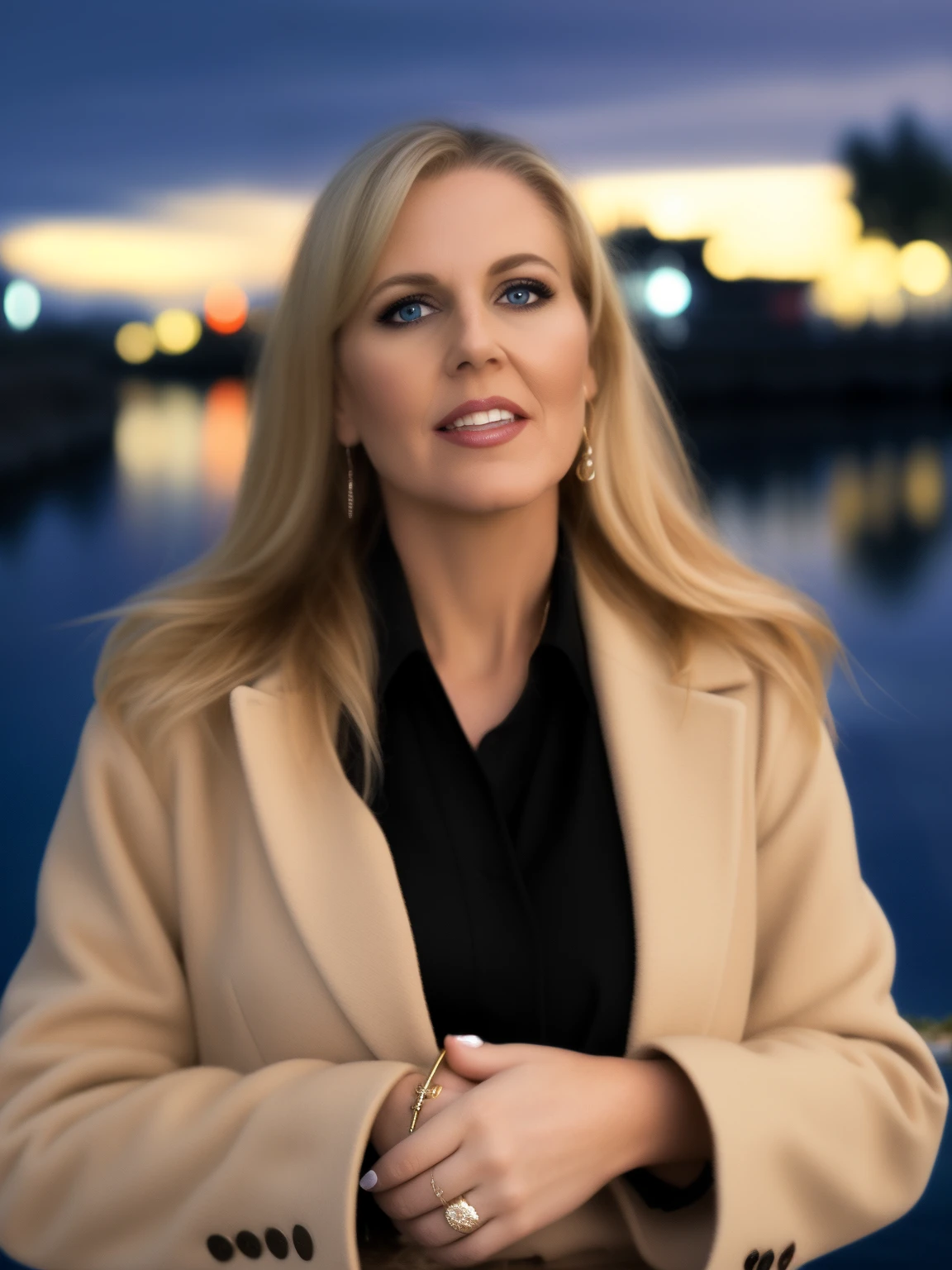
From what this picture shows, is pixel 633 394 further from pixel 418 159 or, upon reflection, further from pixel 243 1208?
pixel 243 1208

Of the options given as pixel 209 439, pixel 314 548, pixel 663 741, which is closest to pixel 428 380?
pixel 314 548

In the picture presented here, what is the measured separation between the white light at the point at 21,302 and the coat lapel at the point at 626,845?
23.7ft

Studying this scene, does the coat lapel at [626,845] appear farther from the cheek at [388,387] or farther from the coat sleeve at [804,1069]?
the cheek at [388,387]

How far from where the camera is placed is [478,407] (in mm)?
1409

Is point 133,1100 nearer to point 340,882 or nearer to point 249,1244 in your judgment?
point 249,1244

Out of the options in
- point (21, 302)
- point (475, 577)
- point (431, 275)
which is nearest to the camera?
point (431, 275)

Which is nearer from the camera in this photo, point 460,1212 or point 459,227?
point 460,1212

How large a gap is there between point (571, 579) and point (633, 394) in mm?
218

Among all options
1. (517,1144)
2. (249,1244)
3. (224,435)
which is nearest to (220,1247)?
(249,1244)

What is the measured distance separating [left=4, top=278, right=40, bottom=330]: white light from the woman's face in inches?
280

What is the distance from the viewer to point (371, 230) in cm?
144

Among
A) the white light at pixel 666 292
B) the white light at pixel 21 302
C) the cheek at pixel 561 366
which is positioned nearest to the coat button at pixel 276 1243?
the cheek at pixel 561 366

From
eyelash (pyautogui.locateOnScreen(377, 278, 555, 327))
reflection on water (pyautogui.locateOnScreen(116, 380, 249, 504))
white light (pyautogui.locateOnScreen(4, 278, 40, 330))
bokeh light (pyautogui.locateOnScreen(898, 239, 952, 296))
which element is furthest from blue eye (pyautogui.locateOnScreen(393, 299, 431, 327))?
bokeh light (pyautogui.locateOnScreen(898, 239, 952, 296))

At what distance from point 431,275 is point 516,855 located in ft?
1.89
